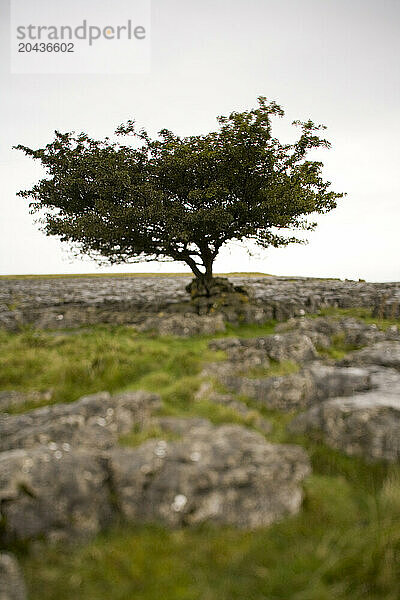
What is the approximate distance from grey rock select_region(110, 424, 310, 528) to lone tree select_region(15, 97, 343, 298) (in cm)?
1427

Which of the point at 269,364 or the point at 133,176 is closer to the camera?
the point at 269,364

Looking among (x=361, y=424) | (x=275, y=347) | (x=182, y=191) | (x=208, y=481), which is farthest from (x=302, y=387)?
(x=182, y=191)

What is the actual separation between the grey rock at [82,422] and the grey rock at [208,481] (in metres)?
1.06

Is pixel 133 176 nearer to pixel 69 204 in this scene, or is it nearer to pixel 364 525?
pixel 69 204

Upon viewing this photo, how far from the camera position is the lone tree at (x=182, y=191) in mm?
19281

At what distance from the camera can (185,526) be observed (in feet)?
16.7

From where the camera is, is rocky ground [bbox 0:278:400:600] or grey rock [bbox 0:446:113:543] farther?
rocky ground [bbox 0:278:400:600]

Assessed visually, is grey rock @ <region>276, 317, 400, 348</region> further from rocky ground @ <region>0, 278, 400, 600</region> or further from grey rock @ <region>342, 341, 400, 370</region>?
rocky ground @ <region>0, 278, 400, 600</region>

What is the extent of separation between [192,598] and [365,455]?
4.17m

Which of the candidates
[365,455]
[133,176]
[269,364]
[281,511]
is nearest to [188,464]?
[281,511]

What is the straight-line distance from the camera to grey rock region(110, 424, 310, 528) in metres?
5.18

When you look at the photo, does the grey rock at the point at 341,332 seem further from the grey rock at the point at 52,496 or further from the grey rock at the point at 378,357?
the grey rock at the point at 52,496

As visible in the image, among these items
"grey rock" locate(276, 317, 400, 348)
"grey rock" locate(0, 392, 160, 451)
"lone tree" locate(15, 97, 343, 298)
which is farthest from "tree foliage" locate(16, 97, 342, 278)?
"grey rock" locate(0, 392, 160, 451)

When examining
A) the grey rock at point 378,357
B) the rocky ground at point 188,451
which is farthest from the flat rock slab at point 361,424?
Result: the grey rock at point 378,357
